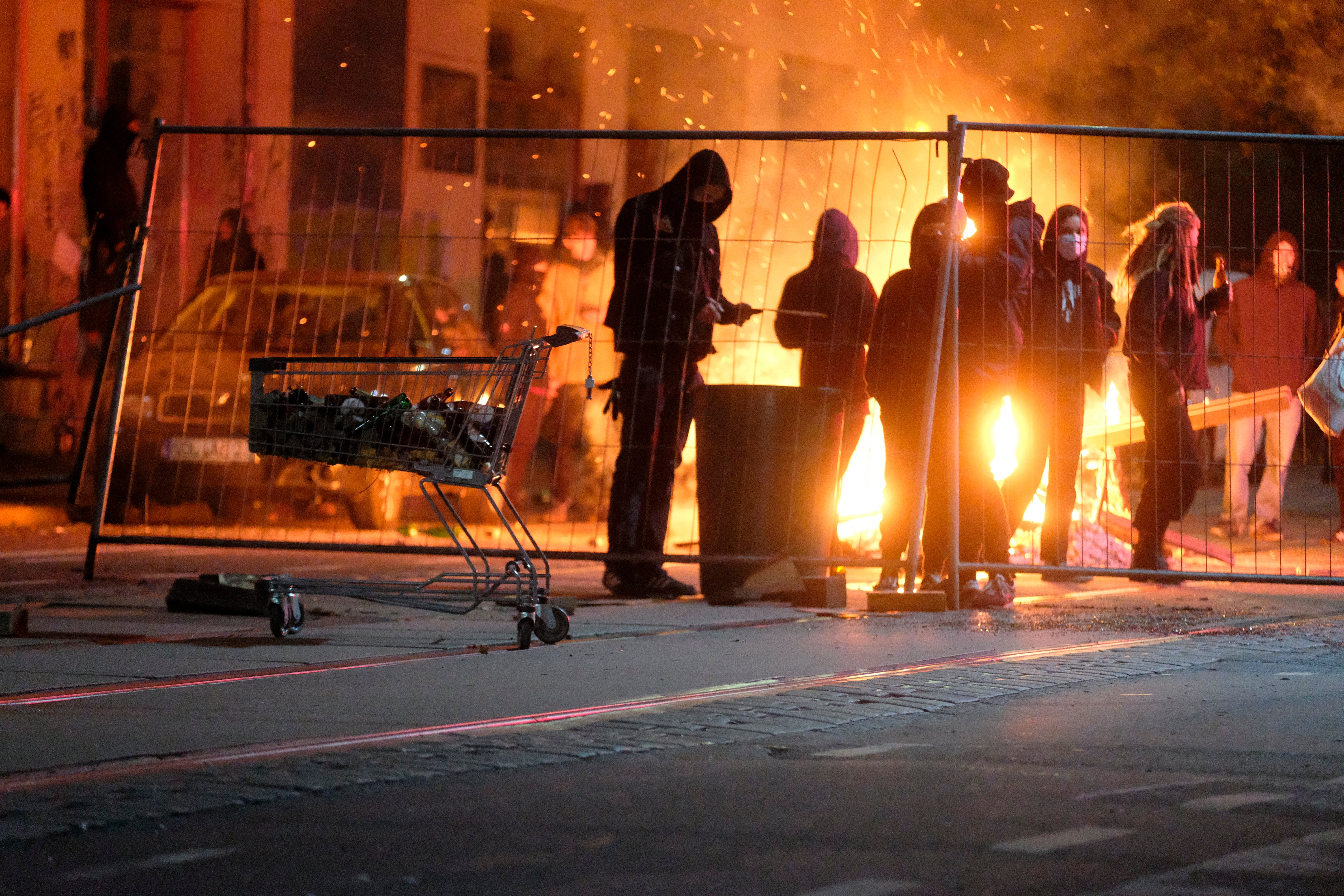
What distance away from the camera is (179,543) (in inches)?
299

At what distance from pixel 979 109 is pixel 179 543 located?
12.0 m

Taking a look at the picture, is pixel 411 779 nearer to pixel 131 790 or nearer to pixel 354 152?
pixel 131 790

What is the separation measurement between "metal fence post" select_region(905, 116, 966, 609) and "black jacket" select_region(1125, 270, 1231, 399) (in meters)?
1.67

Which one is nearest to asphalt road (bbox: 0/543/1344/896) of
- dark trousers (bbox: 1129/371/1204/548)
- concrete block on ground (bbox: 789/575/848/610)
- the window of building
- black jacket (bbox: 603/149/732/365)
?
concrete block on ground (bbox: 789/575/848/610)

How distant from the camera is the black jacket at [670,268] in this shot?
7.95 meters

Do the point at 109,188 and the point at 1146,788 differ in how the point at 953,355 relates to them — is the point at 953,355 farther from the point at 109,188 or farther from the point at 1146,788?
the point at 109,188

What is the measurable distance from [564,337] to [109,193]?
10114 mm


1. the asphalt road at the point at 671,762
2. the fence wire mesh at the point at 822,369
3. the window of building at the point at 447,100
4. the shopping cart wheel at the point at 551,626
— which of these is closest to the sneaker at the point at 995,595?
the fence wire mesh at the point at 822,369

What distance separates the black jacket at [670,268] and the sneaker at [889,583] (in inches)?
54.6

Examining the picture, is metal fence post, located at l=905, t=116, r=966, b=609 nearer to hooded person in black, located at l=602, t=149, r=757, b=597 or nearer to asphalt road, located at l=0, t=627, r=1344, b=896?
hooded person in black, located at l=602, t=149, r=757, b=597

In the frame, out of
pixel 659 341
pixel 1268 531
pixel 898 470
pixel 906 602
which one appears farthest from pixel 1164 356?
pixel 1268 531

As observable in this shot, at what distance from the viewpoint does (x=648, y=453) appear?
26.0 ft

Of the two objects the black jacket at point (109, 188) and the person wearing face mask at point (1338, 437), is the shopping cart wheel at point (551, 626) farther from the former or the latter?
the black jacket at point (109, 188)

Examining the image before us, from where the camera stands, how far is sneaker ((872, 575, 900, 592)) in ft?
25.9
